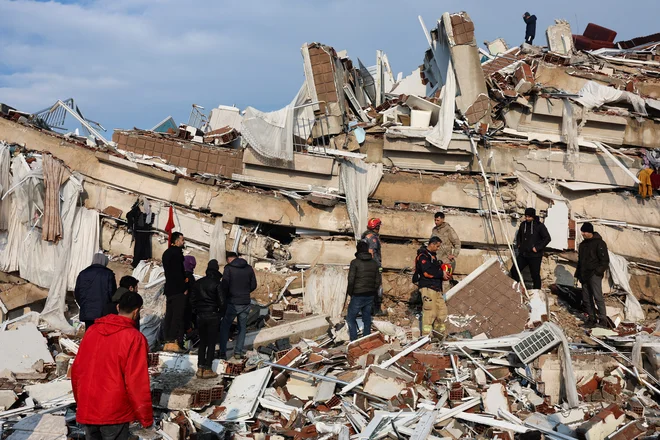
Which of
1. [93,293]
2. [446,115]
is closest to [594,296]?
[446,115]

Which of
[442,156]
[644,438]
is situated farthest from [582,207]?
[644,438]

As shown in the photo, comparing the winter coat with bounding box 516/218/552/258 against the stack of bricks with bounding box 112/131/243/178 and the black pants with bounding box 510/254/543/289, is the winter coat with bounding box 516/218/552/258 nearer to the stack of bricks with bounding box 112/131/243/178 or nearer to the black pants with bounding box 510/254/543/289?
the black pants with bounding box 510/254/543/289

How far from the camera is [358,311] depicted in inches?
368

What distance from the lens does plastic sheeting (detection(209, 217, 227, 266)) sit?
12.5 m

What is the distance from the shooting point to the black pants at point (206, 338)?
8133 mm

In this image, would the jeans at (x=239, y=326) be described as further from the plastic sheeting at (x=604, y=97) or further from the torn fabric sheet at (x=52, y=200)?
the plastic sheeting at (x=604, y=97)

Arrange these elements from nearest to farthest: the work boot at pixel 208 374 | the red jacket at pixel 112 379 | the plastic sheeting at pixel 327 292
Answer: the red jacket at pixel 112 379, the work boot at pixel 208 374, the plastic sheeting at pixel 327 292

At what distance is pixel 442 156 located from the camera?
42.8 feet

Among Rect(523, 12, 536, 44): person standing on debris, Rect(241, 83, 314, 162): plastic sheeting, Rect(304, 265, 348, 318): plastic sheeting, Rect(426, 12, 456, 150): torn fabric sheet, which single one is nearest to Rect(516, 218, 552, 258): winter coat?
Rect(426, 12, 456, 150): torn fabric sheet

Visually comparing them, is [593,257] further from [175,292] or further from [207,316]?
[175,292]

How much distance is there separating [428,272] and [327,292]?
101 inches

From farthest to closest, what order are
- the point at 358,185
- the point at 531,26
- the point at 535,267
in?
the point at 531,26 < the point at 358,185 < the point at 535,267

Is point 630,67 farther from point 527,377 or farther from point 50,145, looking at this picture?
point 50,145

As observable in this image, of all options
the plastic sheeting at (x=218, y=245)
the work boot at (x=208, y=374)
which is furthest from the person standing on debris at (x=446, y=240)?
the work boot at (x=208, y=374)
